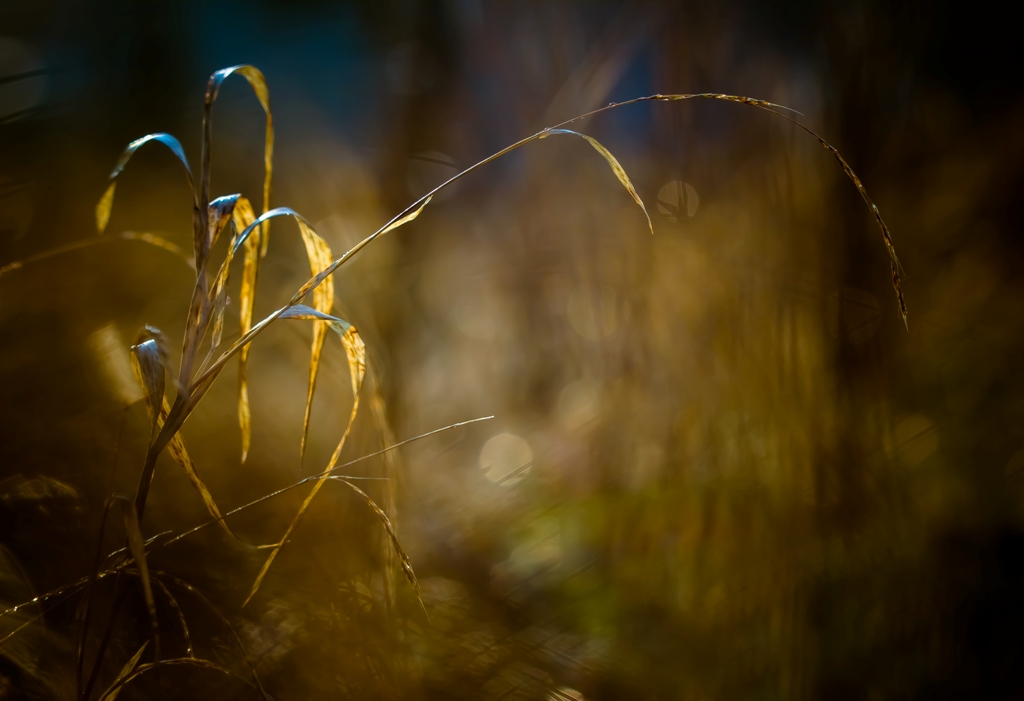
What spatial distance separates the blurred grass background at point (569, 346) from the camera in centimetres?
70

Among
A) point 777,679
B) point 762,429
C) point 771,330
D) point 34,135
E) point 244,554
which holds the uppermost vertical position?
point 34,135

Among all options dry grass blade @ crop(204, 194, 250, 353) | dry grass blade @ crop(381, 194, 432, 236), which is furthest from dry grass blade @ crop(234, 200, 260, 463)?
dry grass blade @ crop(381, 194, 432, 236)

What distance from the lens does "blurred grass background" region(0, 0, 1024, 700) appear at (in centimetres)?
70

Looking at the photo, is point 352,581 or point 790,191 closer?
point 352,581

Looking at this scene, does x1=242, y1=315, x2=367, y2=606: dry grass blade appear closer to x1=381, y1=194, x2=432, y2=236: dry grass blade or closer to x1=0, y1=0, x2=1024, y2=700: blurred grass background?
x1=381, y1=194, x2=432, y2=236: dry grass blade

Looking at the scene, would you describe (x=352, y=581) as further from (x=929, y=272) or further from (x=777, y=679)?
(x=929, y=272)

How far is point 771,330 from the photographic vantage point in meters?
0.82

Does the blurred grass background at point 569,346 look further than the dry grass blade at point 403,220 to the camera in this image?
Yes

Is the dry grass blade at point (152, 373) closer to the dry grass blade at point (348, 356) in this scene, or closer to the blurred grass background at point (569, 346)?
the dry grass blade at point (348, 356)

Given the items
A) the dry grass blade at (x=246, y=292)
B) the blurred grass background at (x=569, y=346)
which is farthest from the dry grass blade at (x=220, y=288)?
the blurred grass background at (x=569, y=346)

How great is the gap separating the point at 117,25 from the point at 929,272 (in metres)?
1.44

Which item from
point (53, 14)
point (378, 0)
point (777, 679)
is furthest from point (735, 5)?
point (53, 14)

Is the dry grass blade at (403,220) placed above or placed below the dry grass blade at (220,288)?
above

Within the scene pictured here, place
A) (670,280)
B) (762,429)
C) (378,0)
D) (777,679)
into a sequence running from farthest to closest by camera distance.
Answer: (378,0) < (670,280) < (762,429) < (777,679)
